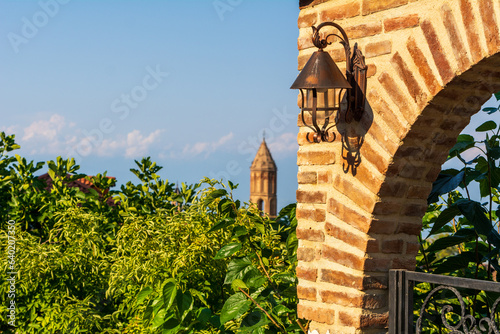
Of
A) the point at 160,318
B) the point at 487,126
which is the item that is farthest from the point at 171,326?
the point at 487,126

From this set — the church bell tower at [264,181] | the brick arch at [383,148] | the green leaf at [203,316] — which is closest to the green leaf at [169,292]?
the green leaf at [203,316]

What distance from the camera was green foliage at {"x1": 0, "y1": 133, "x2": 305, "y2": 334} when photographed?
3457 mm

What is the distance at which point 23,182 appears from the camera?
577cm

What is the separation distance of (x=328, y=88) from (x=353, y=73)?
208 millimetres

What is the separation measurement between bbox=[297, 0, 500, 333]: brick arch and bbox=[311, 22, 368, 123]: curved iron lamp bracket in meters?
0.04

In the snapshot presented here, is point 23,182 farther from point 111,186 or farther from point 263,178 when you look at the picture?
point 263,178

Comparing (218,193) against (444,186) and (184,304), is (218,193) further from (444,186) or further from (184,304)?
(444,186)

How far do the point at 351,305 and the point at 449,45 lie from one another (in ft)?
4.35

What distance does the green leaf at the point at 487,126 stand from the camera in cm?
361

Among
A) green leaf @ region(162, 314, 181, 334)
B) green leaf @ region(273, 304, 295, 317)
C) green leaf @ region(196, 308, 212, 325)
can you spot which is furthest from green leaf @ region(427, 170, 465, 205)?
green leaf @ region(162, 314, 181, 334)

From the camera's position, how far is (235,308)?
10.6 ft

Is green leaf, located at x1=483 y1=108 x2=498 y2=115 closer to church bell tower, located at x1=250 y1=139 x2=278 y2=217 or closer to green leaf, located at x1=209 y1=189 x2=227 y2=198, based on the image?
green leaf, located at x1=209 y1=189 x2=227 y2=198

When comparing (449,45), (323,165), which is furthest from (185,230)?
(449,45)

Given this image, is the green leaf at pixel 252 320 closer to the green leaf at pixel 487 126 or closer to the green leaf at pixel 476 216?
the green leaf at pixel 476 216
